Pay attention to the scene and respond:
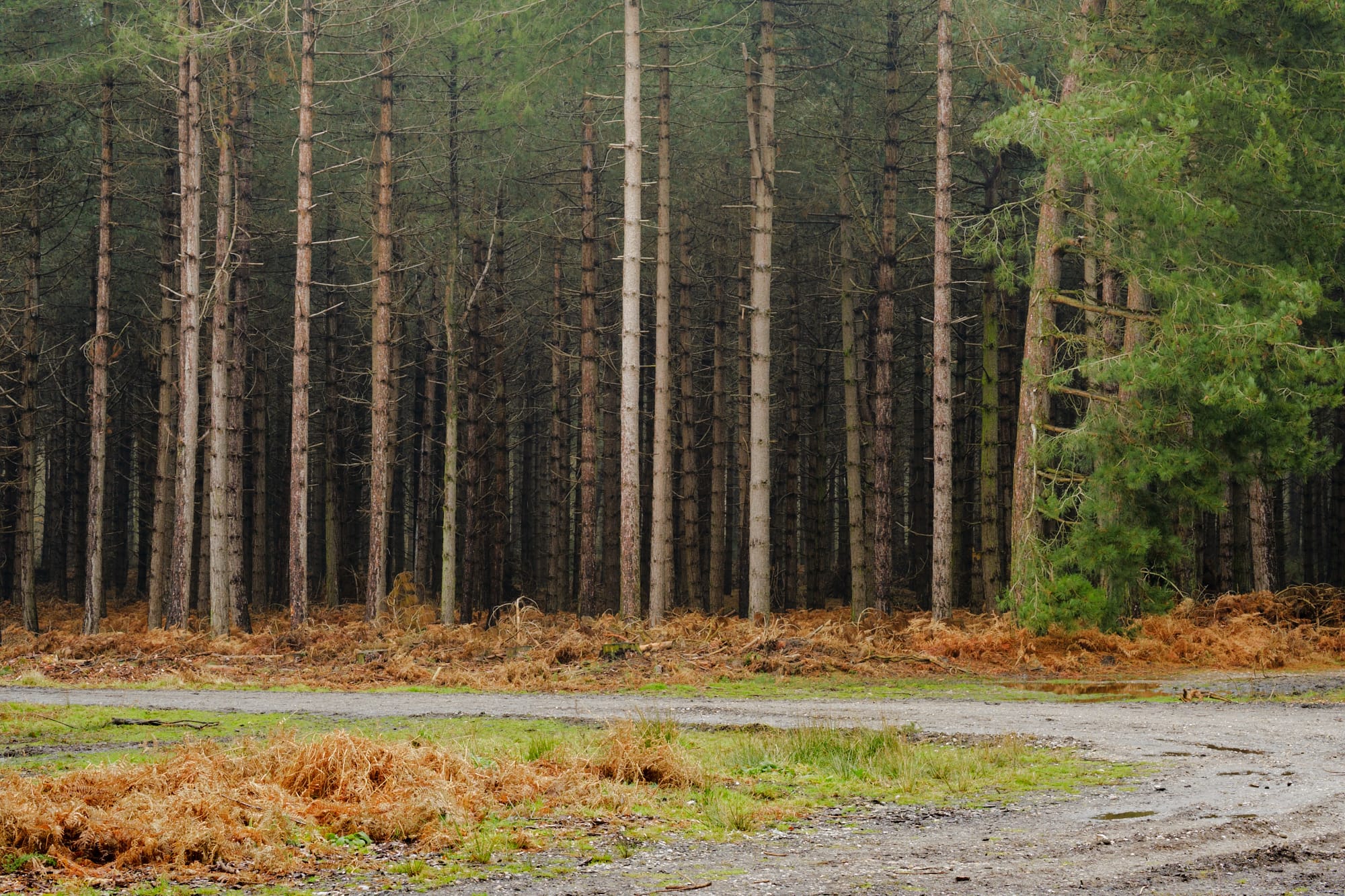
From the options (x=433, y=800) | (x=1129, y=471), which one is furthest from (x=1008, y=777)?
(x=1129, y=471)

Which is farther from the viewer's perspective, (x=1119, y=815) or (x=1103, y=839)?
(x=1119, y=815)

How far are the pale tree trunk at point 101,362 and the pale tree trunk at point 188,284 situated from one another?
194cm

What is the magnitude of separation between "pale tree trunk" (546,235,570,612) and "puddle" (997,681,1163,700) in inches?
606

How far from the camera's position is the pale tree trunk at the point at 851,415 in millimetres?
24422

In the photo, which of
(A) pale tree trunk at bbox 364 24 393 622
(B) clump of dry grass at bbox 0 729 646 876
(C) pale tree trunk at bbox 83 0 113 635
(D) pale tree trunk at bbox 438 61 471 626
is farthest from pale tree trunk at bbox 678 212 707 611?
(B) clump of dry grass at bbox 0 729 646 876

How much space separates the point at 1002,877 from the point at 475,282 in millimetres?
23588

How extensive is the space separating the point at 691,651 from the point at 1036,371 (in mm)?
7056

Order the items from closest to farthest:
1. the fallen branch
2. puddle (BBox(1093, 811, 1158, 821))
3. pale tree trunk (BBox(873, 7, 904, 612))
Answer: puddle (BBox(1093, 811, 1158, 821)) < the fallen branch < pale tree trunk (BBox(873, 7, 904, 612))

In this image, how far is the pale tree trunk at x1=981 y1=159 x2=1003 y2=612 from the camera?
2412cm

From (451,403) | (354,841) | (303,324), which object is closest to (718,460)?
(451,403)

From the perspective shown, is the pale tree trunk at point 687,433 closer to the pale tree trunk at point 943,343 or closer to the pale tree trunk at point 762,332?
the pale tree trunk at point 762,332

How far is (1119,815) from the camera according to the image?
23.5 feet

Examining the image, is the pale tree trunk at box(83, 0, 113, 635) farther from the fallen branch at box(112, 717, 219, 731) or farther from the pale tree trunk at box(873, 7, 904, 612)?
the pale tree trunk at box(873, 7, 904, 612)

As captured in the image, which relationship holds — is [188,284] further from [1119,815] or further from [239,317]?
[1119,815]
